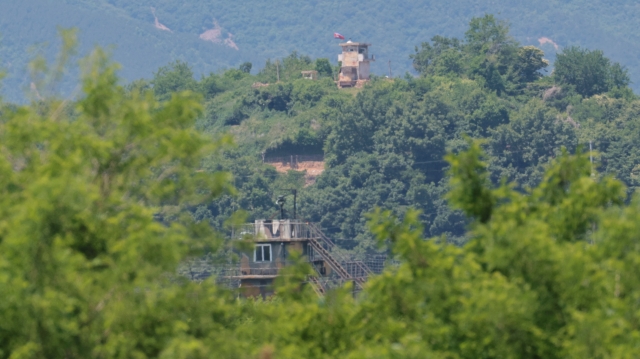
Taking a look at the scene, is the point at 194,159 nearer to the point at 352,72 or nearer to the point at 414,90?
the point at 414,90

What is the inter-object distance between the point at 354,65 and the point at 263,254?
3983 inches

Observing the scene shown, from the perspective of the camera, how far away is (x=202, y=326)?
20.7 m

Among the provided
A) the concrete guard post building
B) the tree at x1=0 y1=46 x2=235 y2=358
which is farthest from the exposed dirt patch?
the tree at x1=0 y1=46 x2=235 y2=358

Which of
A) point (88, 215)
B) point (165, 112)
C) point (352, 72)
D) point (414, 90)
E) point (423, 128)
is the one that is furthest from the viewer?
point (352, 72)

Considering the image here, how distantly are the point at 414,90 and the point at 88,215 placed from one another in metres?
129

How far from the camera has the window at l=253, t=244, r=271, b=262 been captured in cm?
6038

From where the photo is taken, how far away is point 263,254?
60625 mm

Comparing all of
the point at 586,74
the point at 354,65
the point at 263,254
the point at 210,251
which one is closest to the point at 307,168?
the point at 354,65

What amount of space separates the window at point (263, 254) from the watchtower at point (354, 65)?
96360 millimetres

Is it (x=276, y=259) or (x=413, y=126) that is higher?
(x=413, y=126)

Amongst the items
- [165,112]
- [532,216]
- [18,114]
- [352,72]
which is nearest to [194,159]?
[165,112]

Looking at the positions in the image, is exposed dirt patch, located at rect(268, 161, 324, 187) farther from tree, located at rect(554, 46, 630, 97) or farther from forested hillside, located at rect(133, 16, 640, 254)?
tree, located at rect(554, 46, 630, 97)

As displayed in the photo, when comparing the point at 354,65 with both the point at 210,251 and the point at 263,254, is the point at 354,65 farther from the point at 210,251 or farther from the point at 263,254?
the point at 210,251

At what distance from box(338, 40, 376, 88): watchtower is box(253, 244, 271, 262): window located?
96.4 metres
